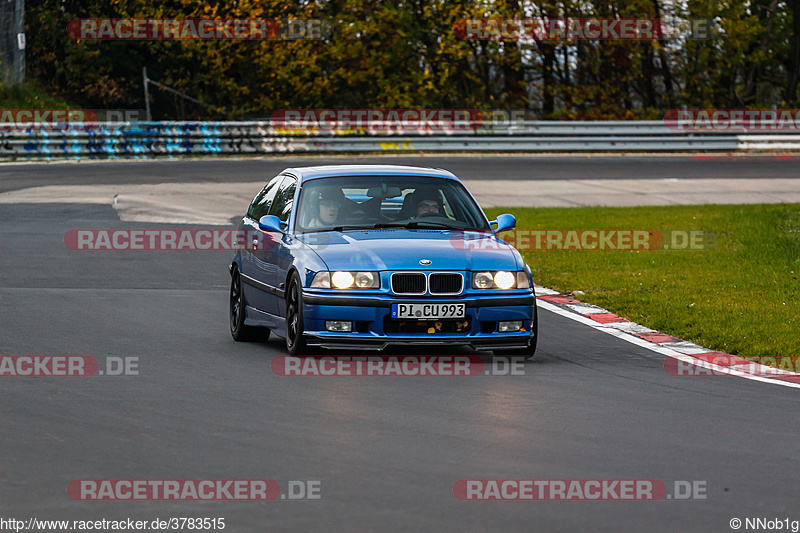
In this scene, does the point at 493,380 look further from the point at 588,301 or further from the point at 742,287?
the point at 742,287

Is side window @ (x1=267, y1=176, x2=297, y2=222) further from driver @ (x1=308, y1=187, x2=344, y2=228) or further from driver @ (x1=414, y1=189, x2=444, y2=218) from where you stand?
driver @ (x1=414, y1=189, x2=444, y2=218)

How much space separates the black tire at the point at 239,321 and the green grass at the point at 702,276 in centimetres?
361

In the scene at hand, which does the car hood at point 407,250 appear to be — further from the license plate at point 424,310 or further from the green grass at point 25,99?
the green grass at point 25,99

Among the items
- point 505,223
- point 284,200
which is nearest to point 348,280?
point 505,223

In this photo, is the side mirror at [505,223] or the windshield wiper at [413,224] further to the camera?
the side mirror at [505,223]

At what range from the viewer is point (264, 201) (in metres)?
11.8

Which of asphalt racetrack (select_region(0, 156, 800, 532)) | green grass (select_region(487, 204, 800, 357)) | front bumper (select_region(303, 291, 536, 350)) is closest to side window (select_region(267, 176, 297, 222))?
asphalt racetrack (select_region(0, 156, 800, 532))

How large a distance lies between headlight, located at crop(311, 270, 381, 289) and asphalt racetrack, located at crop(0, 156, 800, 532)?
793 mm

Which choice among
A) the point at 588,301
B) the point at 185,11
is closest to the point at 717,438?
the point at 588,301

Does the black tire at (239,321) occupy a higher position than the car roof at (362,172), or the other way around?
the car roof at (362,172)

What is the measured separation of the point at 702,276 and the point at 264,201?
6.21m

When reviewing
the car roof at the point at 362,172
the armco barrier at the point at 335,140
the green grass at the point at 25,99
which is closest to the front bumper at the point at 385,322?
the car roof at the point at 362,172

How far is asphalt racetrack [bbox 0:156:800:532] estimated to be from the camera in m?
5.68

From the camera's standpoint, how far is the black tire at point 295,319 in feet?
31.8
